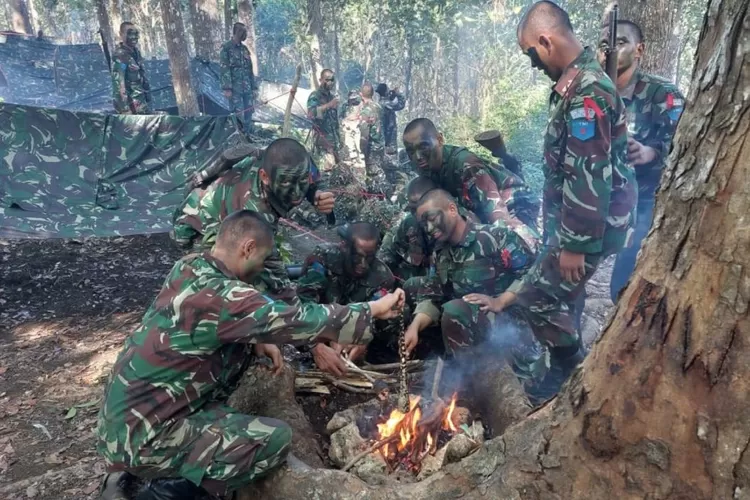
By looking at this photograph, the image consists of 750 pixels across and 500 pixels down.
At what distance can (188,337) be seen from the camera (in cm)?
242

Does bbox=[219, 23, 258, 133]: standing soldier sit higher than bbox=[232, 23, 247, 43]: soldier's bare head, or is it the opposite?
bbox=[232, 23, 247, 43]: soldier's bare head

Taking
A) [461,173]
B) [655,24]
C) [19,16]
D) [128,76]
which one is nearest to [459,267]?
[461,173]

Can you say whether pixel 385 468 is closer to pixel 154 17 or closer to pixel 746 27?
pixel 746 27

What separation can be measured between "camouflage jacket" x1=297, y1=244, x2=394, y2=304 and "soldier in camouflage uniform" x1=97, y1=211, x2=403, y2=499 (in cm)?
Result: 178

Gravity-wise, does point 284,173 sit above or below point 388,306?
above

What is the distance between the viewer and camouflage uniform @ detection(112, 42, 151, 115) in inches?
372

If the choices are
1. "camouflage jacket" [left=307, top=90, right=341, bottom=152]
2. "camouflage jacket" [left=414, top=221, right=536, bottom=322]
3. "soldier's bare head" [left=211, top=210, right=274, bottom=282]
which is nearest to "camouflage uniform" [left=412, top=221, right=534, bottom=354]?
"camouflage jacket" [left=414, top=221, right=536, bottom=322]

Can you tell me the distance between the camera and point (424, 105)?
17562 mm

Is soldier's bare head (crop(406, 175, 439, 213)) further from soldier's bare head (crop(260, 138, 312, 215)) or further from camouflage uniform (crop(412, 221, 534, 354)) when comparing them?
soldier's bare head (crop(260, 138, 312, 215))

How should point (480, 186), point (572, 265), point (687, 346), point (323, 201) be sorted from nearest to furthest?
point (687, 346)
point (572, 265)
point (323, 201)
point (480, 186)

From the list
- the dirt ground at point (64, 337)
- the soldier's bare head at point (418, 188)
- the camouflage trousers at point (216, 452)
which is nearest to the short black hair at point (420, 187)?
the soldier's bare head at point (418, 188)

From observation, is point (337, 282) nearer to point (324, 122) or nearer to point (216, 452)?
point (216, 452)

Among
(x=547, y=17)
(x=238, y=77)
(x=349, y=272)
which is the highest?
(x=547, y=17)

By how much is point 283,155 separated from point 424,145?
4.79 feet
